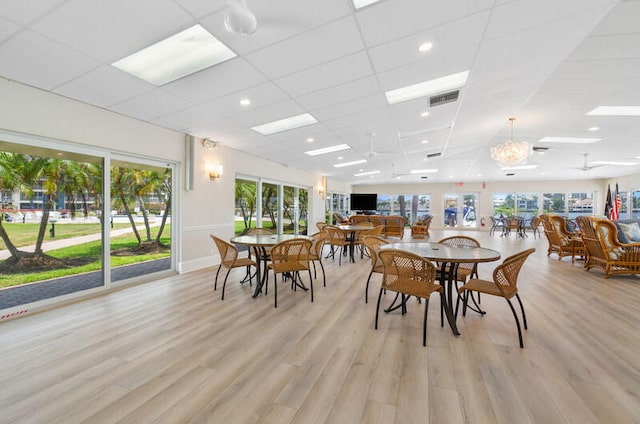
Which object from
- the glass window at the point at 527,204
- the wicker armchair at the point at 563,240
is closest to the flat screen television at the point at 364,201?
the wicker armchair at the point at 563,240

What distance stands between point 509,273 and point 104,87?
457cm

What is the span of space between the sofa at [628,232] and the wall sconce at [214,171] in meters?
7.49

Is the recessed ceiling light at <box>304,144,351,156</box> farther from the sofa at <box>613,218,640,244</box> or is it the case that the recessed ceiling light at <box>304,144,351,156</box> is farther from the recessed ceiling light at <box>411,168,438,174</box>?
the sofa at <box>613,218,640,244</box>

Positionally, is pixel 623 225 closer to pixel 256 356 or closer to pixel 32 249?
pixel 256 356

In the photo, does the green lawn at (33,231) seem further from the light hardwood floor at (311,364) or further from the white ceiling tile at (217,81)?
the white ceiling tile at (217,81)

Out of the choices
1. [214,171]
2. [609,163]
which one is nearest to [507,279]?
[214,171]

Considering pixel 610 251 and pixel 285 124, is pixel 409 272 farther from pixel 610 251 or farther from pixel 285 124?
pixel 610 251

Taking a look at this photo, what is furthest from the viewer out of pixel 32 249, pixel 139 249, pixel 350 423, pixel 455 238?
pixel 139 249

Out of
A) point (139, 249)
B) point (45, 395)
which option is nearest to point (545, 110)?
point (45, 395)

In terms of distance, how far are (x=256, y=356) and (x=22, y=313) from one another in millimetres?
2810

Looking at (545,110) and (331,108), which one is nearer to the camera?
(331,108)

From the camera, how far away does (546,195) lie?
12.7 m

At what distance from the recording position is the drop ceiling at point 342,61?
78.7 inches

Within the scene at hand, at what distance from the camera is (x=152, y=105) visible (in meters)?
3.38
